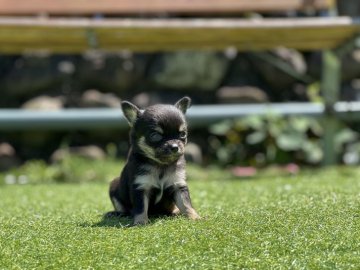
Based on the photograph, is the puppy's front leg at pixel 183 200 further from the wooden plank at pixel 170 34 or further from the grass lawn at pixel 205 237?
the wooden plank at pixel 170 34

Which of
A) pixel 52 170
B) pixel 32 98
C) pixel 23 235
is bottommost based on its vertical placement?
pixel 52 170

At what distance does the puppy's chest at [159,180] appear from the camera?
3584 mm

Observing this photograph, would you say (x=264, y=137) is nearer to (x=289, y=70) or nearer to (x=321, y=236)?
(x=289, y=70)

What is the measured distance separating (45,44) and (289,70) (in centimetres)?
270

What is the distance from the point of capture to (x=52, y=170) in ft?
23.4

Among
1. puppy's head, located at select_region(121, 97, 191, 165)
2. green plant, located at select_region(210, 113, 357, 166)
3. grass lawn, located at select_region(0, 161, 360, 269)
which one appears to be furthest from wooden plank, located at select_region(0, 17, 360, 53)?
puppy's head, located at select_region(121, 97, 191, 165)

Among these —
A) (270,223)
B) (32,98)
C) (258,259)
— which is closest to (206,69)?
(32,98)

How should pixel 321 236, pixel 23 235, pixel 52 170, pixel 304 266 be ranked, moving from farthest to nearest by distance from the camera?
pixel 52 170 → pixel 23 235 → pixel 321 236 → pixel 304 266

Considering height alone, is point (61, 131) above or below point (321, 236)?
below

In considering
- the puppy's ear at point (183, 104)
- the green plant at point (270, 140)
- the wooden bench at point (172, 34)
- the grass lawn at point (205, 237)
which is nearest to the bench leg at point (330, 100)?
the wooden bench at point (172, 34)

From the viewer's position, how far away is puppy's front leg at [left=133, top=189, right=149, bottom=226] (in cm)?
348

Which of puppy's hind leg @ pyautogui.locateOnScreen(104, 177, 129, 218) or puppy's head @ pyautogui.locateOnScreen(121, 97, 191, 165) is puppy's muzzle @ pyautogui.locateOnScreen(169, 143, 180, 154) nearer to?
puppy's head @ pyautogui.locateOnScreen(121, 97, 191, 165)

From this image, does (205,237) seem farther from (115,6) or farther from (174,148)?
(115,6)

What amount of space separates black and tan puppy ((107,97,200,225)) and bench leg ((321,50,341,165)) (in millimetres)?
3080
